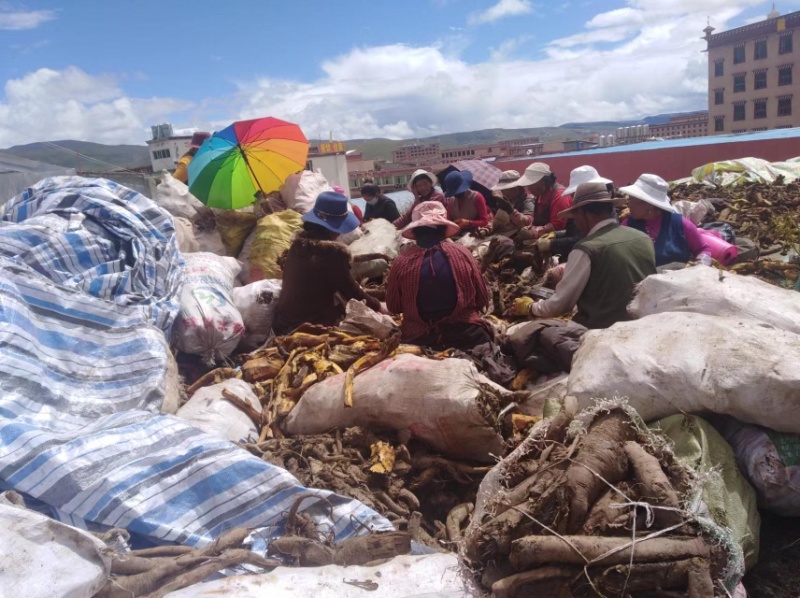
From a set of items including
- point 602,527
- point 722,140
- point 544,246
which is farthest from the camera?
point 722,140

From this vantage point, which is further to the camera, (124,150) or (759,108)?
(124,150)

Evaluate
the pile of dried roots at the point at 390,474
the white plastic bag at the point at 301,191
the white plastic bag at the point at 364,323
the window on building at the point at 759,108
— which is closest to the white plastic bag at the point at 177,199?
the white plastic bag at the point at 301,191

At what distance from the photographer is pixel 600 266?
10.7 ft

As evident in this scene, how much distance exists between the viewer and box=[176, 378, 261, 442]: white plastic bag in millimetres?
2926

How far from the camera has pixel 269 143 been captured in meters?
5.82

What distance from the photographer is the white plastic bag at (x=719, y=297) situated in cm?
242

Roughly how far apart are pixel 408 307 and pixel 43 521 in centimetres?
217

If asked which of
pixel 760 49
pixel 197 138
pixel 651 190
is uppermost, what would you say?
pixel 760 49

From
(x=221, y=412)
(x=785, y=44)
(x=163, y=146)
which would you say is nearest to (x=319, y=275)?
(x=221, y=412)

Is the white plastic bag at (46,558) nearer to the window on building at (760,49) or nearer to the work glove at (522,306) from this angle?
the work glove at (522,306)

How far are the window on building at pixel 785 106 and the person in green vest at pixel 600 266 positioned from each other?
1809 inches

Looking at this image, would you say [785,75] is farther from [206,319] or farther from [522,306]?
[206,319]

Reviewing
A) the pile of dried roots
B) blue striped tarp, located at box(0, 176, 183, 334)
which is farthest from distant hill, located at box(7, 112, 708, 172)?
the pile of dried roots

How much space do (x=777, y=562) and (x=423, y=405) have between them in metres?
1.39
